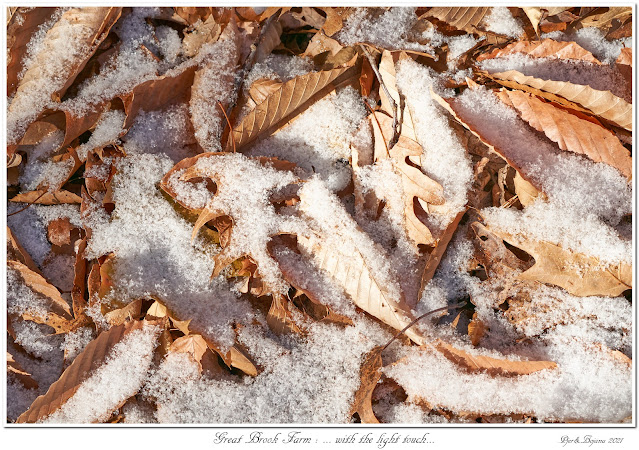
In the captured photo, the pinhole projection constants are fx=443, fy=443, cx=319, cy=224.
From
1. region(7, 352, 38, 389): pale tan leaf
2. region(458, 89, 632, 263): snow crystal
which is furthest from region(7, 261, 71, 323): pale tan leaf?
region(458, 89, 632, 263): snow crystal

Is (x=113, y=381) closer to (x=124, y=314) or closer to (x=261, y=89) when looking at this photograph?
(x=124, y=314)

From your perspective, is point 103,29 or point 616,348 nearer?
point 616,348

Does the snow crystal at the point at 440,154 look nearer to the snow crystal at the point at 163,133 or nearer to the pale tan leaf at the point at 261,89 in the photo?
the pale tan leaf at the point at 261,89

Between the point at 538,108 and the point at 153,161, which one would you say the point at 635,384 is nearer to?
the point at 538,108

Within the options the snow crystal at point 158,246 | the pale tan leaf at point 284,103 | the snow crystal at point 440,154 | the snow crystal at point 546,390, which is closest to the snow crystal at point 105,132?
the snow crystal at point 158,246

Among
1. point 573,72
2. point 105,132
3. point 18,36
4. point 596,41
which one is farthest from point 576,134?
point 18,36

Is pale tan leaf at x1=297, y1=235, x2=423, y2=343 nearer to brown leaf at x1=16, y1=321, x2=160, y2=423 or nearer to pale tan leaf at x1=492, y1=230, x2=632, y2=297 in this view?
pale tan leaf at x1=492, y1=230, x2=632, y2=297
